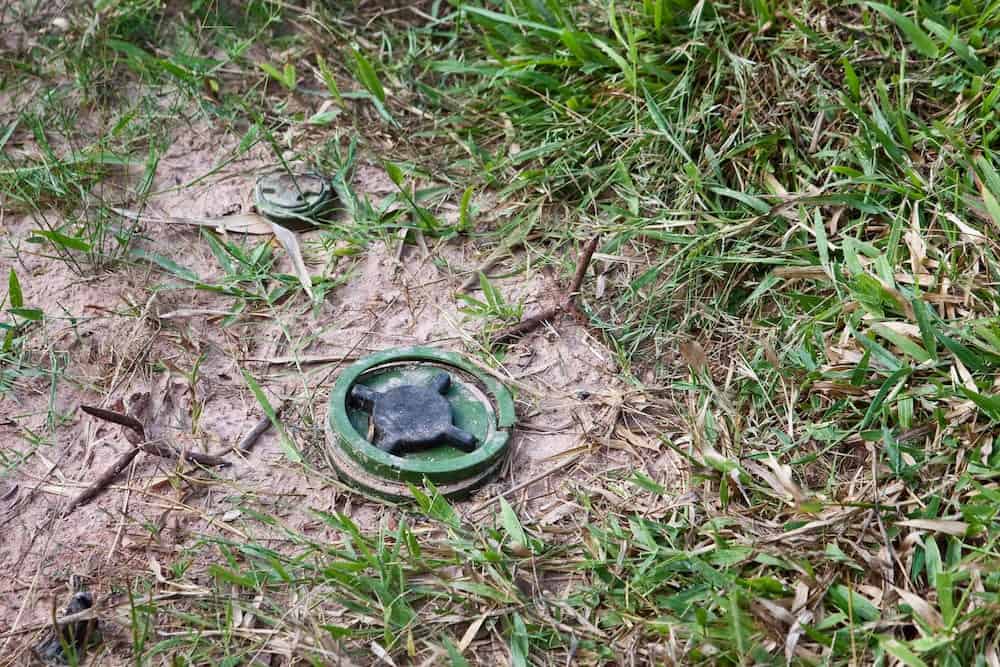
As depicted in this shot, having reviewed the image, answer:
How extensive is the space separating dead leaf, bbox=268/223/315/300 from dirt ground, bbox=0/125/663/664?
3cm

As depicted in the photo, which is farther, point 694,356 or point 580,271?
point 580,271

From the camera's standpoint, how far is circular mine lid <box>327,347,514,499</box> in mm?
2506

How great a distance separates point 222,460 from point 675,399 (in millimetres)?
1115

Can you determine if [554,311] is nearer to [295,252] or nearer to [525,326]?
[525,326]

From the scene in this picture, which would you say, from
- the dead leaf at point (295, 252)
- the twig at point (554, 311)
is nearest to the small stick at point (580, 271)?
the twig at point (554, 311)

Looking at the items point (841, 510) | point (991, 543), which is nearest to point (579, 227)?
point (841, 510)

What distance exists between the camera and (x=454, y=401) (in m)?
2.71

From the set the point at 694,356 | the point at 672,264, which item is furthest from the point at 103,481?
the point at 672,264

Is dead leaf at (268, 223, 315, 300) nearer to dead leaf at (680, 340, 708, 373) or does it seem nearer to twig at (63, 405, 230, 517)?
twig at (63, 405, 230, 517)

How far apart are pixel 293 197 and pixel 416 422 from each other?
1.02 metres

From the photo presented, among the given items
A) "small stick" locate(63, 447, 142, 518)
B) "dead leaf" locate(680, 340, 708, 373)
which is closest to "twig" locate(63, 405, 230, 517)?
"small stick" locate(63, 447, 142, 518)

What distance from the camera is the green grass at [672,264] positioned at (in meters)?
2.21

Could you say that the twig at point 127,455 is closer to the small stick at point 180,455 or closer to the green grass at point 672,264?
the small stick at point 180,455

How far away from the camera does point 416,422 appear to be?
2586mm
